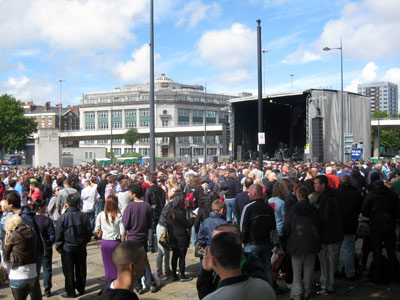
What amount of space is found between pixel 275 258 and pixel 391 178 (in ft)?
21.1

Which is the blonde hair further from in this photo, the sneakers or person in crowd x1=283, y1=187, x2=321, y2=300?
person in crowd x1=283, y1=187, x2=321, y2=300

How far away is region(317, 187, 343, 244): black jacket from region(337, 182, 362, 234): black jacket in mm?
639

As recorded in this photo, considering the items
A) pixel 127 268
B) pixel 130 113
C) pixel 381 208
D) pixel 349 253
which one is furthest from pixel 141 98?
pixel 127 268

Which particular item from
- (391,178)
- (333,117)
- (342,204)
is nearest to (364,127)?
(333,117)

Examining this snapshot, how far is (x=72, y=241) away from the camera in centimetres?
600

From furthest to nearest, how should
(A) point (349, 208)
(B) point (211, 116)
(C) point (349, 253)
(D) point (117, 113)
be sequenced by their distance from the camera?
(B) point (211, 116)
(D) point (117, 113)
(A) point (349, 208)
(C) point (349, 253)

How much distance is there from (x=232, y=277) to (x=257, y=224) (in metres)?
3.14

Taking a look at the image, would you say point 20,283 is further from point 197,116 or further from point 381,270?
point 197,116

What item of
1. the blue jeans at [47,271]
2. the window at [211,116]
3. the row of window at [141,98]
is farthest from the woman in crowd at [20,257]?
the window at [211,116]

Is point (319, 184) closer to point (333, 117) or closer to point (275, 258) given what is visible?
point (275, 258)

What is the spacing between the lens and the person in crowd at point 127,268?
263cm

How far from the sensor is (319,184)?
6.59m

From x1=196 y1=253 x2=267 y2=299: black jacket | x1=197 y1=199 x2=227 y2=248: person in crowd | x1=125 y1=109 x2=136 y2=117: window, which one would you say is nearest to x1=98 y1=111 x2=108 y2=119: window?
x1=125 y1=109 x2=136 y2=117: window

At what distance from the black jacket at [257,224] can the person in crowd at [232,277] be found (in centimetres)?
300
